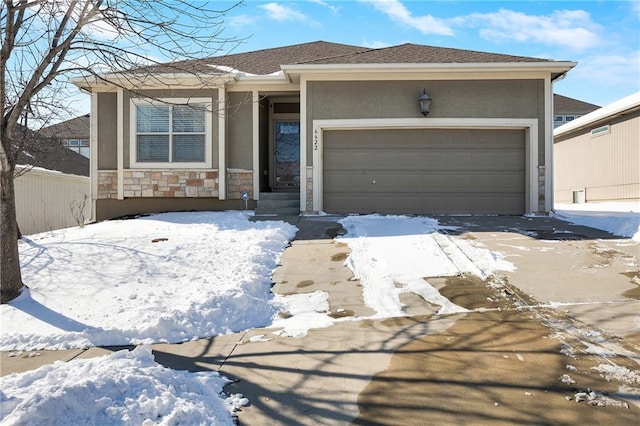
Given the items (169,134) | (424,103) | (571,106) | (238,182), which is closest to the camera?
(424,103)

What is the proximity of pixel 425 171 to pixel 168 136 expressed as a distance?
20.6 ft

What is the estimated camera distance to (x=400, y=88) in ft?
33.0

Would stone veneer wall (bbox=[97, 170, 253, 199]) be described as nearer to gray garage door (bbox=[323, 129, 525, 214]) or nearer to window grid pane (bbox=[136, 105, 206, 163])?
window grid pane (bbox=[136, 105, 206, 163])


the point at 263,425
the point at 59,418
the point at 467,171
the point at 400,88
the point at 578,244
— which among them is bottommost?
the point at 263,425

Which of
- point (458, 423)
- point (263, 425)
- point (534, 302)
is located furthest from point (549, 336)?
point (263, 425)

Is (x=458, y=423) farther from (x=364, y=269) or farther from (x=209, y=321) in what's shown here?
(x=364, y=269)

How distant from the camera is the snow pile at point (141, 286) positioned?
4.24 meters

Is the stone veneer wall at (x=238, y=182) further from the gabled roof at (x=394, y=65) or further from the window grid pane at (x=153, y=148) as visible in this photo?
the gabled roof at (x=394, y=65)

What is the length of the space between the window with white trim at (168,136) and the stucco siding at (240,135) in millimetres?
575

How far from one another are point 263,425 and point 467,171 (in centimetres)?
874

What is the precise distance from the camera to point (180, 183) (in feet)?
35.4

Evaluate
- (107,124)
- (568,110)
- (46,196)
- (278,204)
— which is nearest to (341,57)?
(278,204)

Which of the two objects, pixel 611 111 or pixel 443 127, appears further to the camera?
pixel 611 111

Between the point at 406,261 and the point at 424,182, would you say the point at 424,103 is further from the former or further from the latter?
the point at 406,261
